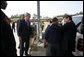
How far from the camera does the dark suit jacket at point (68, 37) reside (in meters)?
4.07

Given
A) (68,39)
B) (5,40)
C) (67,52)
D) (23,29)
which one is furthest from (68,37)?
(5,40)

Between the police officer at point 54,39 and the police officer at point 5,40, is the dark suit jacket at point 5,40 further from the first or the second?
the police officer at point 54,39

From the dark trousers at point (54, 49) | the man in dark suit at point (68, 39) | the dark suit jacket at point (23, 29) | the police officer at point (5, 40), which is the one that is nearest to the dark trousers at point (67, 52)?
the man in dark suit at point (68, 39)

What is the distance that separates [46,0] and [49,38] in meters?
3.03

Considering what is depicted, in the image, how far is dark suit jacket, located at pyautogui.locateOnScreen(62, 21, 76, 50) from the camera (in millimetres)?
4074

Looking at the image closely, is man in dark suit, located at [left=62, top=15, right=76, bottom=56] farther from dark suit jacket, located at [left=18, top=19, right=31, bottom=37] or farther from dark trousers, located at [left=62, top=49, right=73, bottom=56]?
dark suit jacket, located at [left=18, top=19, right=31, bottom=37]

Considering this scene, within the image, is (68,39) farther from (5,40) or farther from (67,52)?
(5,40)

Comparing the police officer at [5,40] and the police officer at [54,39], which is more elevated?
the police officer at [5,40]

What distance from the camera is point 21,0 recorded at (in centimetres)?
643

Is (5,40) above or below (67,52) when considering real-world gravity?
above

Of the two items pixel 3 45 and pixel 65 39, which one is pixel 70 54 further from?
pixel 3 45

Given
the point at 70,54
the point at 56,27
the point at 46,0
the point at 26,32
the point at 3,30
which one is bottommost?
the point at 70,54

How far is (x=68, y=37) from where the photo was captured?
413 cm

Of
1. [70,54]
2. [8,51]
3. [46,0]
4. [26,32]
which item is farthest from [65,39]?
[46,0]
